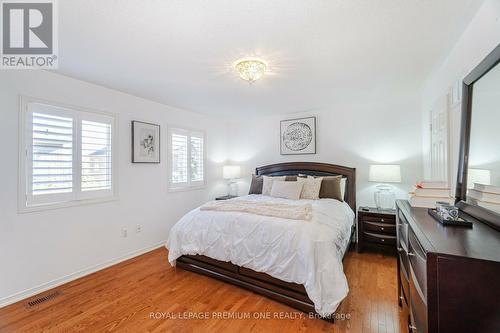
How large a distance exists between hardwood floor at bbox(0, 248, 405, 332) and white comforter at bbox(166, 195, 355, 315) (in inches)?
11.3

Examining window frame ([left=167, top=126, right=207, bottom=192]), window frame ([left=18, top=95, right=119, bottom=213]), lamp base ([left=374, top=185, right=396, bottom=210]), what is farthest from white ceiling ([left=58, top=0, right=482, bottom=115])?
lamp base ([left=374, top=185, right=396, bottom=210])

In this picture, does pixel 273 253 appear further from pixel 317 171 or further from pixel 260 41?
pixel 317 171

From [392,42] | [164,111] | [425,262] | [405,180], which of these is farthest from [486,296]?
[164,111]

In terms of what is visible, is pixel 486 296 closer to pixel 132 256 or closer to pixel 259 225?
pixel 259 225

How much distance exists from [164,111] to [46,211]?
81.7 inches

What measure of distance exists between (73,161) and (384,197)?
438cm

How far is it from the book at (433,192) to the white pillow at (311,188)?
173 cm

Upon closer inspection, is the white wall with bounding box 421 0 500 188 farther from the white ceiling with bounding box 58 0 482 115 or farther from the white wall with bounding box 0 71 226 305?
the white wall with bounding box 0 71 226 305

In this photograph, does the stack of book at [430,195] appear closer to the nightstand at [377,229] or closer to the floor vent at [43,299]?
the nightstand at [377,229]

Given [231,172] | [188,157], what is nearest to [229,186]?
Result: [231,172]

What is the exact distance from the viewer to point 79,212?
2.65 m

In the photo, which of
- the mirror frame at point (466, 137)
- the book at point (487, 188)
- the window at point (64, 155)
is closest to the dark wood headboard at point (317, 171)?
the mirror frame at point (466, 137)

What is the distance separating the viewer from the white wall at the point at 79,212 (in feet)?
6.99

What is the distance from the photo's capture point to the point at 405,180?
3.43 meters
